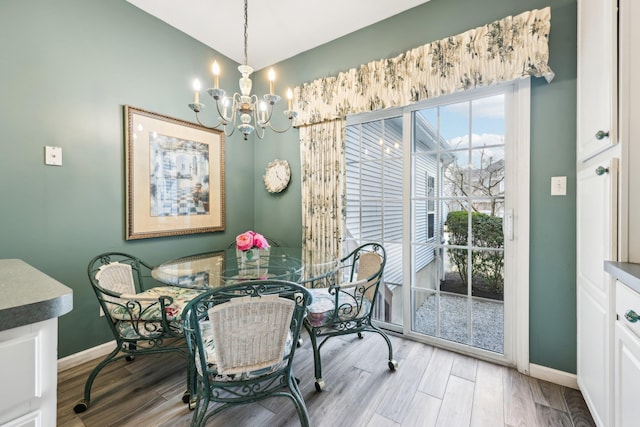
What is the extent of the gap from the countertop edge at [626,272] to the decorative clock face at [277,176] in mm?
2650

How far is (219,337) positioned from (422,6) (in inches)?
113

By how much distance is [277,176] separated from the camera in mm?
3254

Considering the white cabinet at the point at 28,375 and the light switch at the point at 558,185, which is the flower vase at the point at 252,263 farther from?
the light switch at the point at 558,185

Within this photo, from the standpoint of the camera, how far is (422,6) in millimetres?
2316

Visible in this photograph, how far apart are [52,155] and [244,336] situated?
6.57ft

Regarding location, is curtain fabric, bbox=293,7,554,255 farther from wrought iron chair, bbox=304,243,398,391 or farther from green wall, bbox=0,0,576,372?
wrought iron chair, bbox=304,243,398,391

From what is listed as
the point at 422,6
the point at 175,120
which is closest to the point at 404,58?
the point at 422,6

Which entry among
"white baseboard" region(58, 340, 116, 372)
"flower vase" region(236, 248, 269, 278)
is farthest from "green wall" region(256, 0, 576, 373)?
"white baseboard" region(58, 340, 116, 372)

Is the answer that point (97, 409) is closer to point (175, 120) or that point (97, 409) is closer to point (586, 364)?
point (175, 120)

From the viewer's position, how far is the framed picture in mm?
2377

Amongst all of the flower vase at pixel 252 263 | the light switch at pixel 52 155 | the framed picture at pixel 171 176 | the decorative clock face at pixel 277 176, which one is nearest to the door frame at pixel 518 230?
the flower vase at pixel 252 263

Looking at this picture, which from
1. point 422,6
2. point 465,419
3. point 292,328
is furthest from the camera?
point 422,6

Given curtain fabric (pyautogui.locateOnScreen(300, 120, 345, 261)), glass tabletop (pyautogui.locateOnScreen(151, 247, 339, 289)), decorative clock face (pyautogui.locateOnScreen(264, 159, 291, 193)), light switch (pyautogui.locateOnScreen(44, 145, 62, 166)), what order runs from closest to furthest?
glass tabletop (pyautogui.locateOnScreen(151, 247, 339, 289)) → light switch (pyautogui.locateOnScreen(44, 145, 62, 166)) → curtain fabric (pyautogui.locateOnScreen(300, 120, 345, 261)) → decorative clock face (pyautogui.locateOnScreen(264, 159, 291, 193))

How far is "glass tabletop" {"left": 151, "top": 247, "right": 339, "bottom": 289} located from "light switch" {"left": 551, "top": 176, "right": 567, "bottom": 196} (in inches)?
62.5
